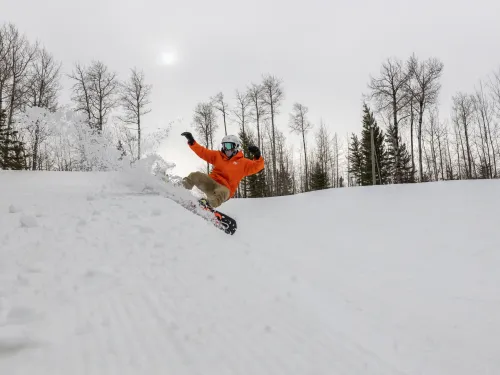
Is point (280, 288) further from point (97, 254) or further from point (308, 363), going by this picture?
point (97, 254)

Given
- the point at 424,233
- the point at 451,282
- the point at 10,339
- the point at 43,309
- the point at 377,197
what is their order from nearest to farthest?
1. the point at 10,339
2. the point at 43,309
3. the point at 451,282
4. the point at 424,233
5. the point at 377,197

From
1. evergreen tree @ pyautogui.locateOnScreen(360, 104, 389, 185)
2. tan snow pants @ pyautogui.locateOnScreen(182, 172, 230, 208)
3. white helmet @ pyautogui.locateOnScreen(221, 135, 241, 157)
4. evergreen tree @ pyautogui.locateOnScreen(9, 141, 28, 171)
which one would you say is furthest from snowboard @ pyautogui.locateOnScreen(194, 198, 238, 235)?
evergreen tree @ pyautogui.locateOnScreen(360, 104, 389, 185)

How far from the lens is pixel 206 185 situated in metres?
5.59

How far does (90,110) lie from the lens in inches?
805

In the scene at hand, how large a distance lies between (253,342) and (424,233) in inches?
223

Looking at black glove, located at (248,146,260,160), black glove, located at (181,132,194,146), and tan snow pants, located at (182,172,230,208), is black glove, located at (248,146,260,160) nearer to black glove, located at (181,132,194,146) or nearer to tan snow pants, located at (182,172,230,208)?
tan snow pants, located at (182,172,230,208)

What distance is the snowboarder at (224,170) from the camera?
219 inches

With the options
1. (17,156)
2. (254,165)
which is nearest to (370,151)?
(254,165)

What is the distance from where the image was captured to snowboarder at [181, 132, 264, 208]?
18.3ft

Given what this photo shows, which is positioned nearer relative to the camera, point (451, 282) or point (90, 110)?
point (451, 282)

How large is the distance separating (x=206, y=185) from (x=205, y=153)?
67 centimetres

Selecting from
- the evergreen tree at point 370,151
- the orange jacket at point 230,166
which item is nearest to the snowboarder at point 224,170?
the orange jacket at point 230,166

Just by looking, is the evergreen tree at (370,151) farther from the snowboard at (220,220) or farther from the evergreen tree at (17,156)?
the evergreen tree at (17,156)

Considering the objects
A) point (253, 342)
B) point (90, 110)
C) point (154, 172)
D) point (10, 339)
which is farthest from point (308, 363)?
point (90, 110)
